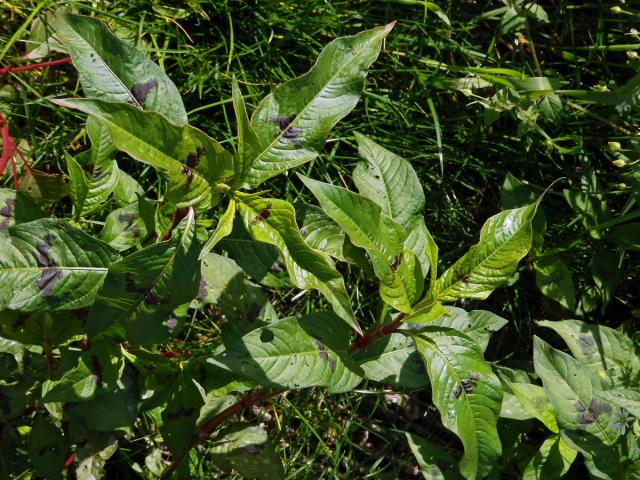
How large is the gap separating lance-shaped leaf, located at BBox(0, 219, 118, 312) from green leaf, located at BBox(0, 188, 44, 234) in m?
0.19

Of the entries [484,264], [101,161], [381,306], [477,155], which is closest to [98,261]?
[101,161]

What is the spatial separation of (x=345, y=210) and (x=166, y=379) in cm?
83

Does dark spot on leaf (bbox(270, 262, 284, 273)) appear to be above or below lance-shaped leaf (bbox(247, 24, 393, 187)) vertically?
below

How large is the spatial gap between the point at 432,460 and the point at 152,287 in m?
1.30

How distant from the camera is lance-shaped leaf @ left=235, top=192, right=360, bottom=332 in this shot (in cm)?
171

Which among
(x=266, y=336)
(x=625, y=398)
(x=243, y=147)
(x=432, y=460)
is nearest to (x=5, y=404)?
(x=266, y=336)

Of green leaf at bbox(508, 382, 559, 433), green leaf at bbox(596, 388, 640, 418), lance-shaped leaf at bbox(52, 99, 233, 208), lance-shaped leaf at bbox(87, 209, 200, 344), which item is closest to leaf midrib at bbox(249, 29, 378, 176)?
lance-shaped leaf at bbox(52, 99, 233, 208)

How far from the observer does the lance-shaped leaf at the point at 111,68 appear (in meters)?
1.76

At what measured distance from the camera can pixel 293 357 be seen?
196cm

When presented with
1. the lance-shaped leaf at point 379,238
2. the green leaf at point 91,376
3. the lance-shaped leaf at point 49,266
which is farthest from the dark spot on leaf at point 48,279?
the lance-shaped leaf at point 379,238

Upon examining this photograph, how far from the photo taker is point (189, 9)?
10.0 feet

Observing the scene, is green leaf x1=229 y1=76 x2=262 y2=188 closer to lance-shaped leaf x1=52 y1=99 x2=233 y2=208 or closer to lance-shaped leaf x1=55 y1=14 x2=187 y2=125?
lance-shaped leaf x1=52 y1=99 x2=233 y2=208

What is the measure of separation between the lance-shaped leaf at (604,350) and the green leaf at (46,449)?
67.1 inches

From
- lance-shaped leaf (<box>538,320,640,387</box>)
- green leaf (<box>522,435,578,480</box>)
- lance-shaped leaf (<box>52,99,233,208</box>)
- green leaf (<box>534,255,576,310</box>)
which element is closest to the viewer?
lance-shaped leaf (<box>52,99,233,208</box>)
